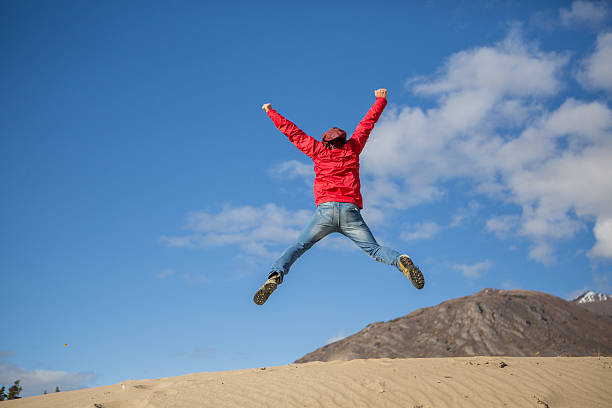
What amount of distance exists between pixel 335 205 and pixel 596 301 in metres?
49.0

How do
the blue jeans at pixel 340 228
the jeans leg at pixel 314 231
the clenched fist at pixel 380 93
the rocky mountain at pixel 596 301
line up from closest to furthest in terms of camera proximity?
the jeans leg at pixel 314 231 → the blue jeans at pixel 340 228 → the clenched fist at pixel 380 93 → the rocky mountain at pixel 596 301

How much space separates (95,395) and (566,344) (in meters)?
26.1

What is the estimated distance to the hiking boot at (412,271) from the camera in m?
6.22

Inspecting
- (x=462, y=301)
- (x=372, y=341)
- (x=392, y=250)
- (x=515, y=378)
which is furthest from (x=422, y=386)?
(x=462, y=301)

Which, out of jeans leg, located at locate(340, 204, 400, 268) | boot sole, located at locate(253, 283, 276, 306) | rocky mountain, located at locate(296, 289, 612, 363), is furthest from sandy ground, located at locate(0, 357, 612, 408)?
rocky mountain, located at locate(296, 289, 612, 363)

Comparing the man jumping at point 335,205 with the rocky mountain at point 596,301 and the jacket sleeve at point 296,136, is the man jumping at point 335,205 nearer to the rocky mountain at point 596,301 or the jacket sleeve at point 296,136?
the jacket sleeve at point 296,136

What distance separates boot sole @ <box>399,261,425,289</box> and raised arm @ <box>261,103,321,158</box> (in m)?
2.08

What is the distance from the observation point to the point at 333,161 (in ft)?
22.6

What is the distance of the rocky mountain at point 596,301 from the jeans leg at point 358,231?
45.8 meters

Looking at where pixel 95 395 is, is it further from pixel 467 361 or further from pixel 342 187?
pixel 467 361

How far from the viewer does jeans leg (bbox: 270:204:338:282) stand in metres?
6.47

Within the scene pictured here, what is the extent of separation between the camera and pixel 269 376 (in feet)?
31.5

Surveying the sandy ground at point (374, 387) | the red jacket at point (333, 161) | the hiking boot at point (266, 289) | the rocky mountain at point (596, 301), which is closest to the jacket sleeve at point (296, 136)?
the red jacket at point (333, 161)


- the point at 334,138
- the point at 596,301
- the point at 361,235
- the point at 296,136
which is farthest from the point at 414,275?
the point at 596,301
